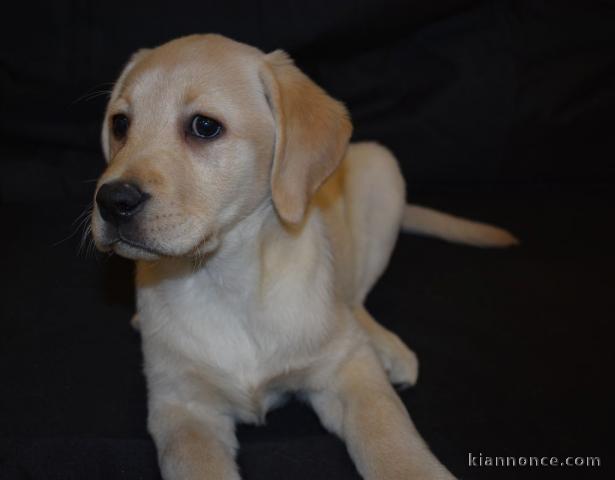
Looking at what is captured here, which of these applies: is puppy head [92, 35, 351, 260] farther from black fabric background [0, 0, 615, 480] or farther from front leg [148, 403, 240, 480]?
black fabric background [0, 0, 615, 480]

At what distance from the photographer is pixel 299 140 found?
2014 mm

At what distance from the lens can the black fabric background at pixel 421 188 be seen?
2.40m

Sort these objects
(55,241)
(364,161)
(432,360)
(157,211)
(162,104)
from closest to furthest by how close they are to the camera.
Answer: (157,211) < (162,104) < (432,360) < (364,161) < (55,241)

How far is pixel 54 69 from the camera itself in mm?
3572

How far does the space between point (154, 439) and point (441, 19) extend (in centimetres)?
252

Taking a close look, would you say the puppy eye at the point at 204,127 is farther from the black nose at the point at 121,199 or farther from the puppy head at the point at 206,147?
the black nose at the point at 121,199

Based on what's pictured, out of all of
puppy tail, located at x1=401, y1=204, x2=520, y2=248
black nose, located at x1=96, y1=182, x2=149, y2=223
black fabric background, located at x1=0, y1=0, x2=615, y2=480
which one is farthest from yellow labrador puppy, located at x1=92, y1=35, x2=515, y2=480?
puppy tail, located at x1=401, y1=204, x2=520, y2=248

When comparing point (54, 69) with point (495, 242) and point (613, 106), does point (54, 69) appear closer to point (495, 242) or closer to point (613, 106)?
point (495, 242)

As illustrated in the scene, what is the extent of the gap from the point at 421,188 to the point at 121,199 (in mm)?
2407

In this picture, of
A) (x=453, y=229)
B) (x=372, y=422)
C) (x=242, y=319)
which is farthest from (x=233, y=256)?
(x=453, y=229)

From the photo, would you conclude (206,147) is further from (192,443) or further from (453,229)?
(453,229)

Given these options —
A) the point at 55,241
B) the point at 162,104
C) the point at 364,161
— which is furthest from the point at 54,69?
the point at 162,104

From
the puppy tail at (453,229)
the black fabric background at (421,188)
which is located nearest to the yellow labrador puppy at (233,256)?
the black fabric background at (421,188)

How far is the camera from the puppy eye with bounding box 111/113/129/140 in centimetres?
211
